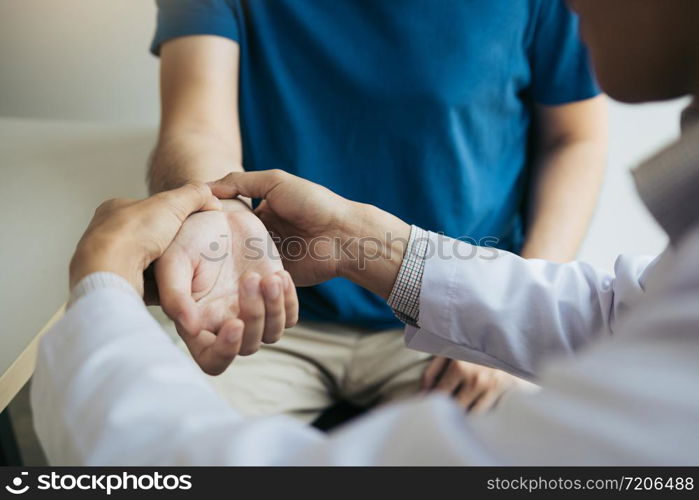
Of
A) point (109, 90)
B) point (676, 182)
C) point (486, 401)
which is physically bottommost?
point (486, 401)

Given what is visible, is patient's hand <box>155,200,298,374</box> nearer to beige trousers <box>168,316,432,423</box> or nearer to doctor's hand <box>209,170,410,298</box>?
doctor's hand <box>209,170,410,298</box>

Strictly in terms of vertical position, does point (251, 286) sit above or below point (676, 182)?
below

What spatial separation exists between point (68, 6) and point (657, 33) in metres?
1.02

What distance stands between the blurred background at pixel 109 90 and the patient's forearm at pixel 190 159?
25cm

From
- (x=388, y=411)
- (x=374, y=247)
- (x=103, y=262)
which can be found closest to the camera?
(x=388, y=411)

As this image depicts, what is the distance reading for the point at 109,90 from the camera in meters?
1.21

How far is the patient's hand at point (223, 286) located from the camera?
1.97 feet

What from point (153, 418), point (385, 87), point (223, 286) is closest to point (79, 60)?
point (385, 87)

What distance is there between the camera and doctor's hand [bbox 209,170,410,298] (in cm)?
73

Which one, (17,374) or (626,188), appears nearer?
(17,374)

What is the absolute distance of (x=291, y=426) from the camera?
0.40 meters

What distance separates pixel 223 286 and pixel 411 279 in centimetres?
20

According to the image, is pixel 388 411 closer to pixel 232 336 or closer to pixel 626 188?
pixel 232 336
